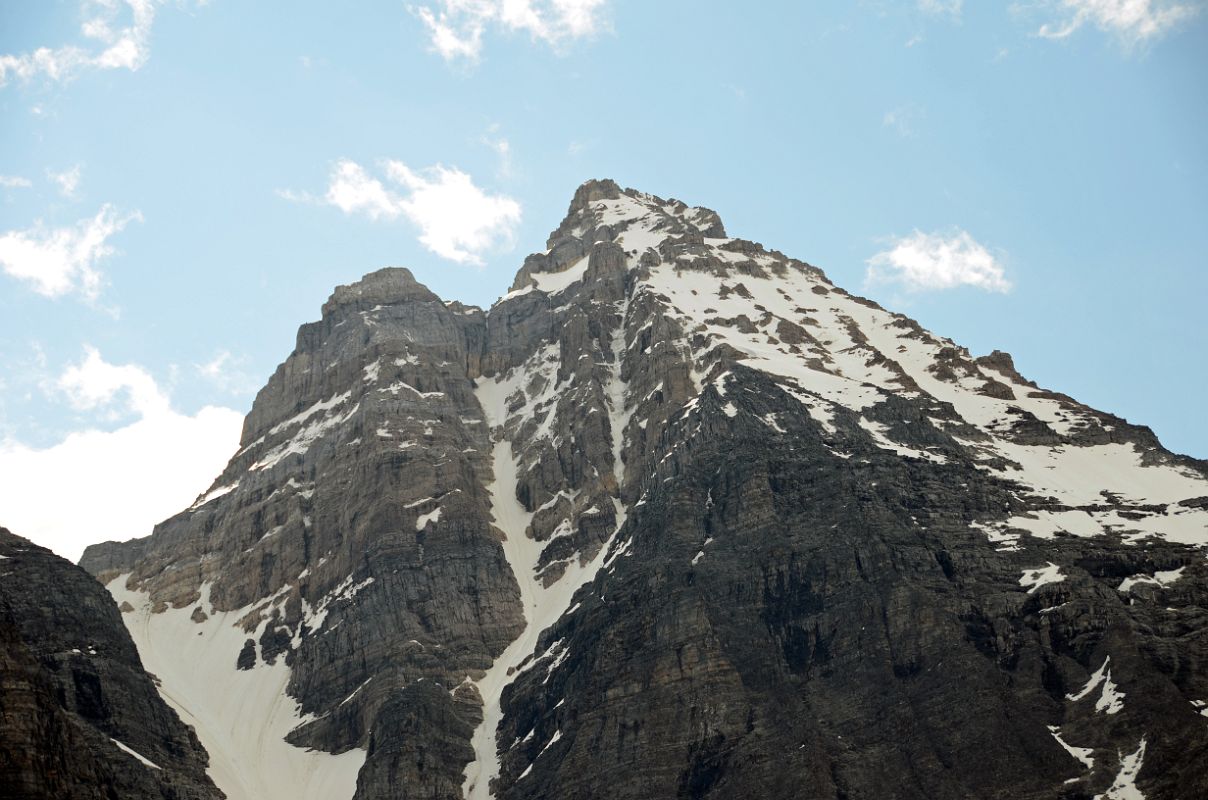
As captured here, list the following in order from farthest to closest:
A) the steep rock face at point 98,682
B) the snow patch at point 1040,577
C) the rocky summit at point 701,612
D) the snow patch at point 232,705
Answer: the snow patch at point 232,705, the snow patch at point 1040,577, the steep rock face at point 98,682, the rocky summit at point 701,612

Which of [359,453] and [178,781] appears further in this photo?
[359,453]

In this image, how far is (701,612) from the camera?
13038 centimetres

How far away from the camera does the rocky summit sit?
114 metres

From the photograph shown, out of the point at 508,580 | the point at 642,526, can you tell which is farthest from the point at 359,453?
the point at 642,526

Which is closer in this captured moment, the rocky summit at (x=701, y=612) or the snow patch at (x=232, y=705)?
the rocky summit at (x=701, y=612)

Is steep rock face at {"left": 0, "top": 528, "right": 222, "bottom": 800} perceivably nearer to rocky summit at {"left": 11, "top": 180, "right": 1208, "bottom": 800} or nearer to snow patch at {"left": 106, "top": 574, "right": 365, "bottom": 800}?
rocky summit at {"left": 11, "top": 180, "right": 1208, "bottom": 800}

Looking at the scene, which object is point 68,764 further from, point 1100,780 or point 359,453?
point 359,453

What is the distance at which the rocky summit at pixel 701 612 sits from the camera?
374 feet

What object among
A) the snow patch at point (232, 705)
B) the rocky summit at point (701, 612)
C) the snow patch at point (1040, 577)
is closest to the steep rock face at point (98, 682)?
the rocky summit at point (701, 612)

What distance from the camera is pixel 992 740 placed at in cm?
11125

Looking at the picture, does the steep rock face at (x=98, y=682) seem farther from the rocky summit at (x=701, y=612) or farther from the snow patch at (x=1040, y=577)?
the snow patch at (x=1040, y=577)

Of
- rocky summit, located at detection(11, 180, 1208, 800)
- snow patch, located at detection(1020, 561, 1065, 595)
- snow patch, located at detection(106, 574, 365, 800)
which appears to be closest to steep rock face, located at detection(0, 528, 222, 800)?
rocky summit, located at detection(11, 180, 1208, 800)

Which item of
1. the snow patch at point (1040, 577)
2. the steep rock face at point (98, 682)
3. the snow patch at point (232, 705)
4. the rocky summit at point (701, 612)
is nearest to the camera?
the rocky summit at point (701, 612)

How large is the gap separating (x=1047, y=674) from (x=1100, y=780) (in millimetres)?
14531
